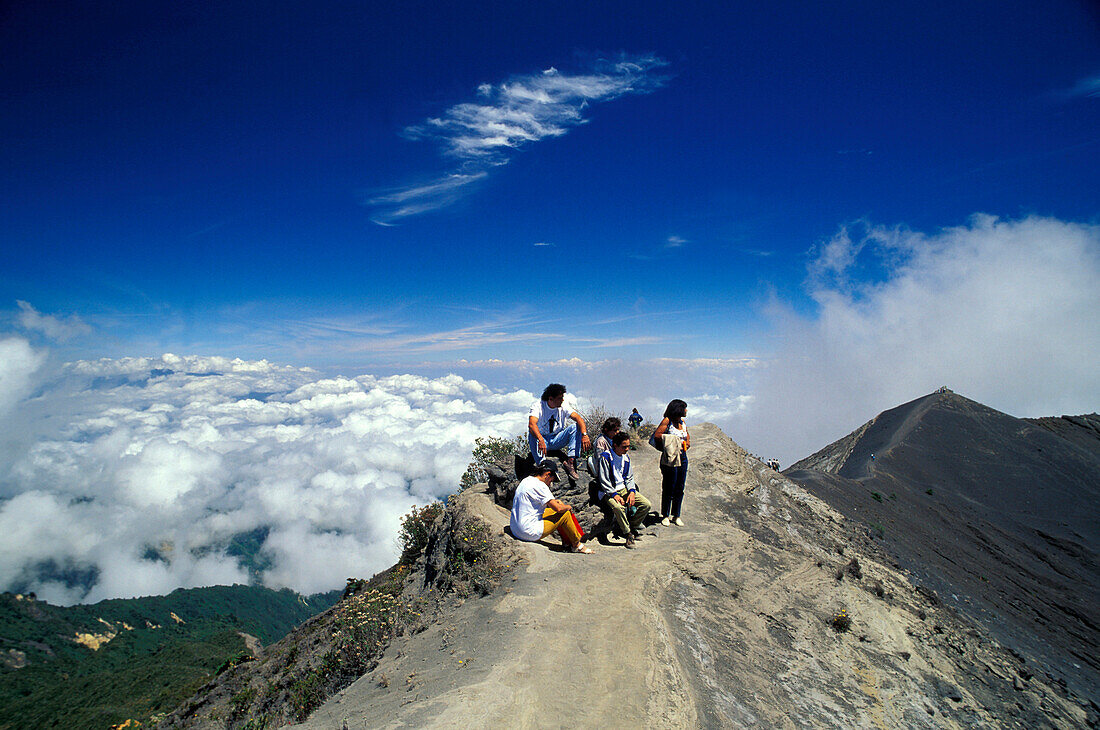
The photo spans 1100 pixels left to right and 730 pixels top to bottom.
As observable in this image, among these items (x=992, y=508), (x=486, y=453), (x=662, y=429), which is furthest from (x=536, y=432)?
(x=992, y=508)

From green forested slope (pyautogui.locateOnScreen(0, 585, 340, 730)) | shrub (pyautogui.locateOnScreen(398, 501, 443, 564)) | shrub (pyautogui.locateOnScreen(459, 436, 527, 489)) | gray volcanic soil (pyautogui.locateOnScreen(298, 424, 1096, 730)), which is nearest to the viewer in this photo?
gray volcanic soil (pyautogui.locateOnScreen(298, 424, 1096, 730))

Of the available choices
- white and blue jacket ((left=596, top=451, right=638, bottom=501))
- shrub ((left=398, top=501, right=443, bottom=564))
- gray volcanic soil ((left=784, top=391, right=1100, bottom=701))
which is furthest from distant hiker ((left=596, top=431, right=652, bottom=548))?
gray volcanic soil ((left=784, top=391, right=1100, bottom=701))

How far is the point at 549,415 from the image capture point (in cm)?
873

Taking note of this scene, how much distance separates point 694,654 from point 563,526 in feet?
8.64

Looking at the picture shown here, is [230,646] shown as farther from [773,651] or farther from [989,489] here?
[989,489]

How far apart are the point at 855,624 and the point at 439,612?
713cm

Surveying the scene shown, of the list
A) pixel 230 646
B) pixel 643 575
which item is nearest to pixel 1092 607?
pixel 643 575

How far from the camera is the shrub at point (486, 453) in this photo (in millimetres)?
13656

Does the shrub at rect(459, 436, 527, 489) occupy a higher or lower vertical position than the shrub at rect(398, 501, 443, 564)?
higher

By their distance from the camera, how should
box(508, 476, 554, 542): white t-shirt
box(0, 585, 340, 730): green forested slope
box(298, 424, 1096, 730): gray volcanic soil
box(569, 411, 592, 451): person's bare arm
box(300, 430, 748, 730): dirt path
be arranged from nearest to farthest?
box(300, 430, 748, 730): dirt path → box(298, 424, 1096, 730): gray volcanic soil → box(508, 476, 554, 542): white t-shirt → box(569, 411, 592, 451): person's bare arm → box(0, 585, 340, 730): green forested slope

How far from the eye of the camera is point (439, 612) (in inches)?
268

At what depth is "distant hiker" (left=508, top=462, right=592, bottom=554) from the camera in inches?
277

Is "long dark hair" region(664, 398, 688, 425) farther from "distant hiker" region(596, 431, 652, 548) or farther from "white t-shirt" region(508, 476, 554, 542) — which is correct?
"white t-shirt" region(508, 476, 554, 542)

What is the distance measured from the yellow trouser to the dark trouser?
7.28ft
